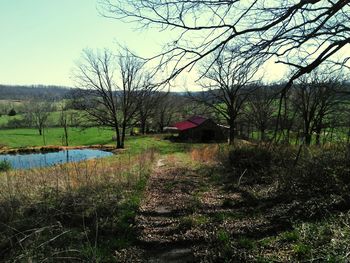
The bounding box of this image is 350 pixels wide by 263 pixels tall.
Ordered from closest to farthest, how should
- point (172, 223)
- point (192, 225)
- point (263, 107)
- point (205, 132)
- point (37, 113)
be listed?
point (192, 225) → point (172, 223) → point (263, 107) → point (205, 132) → point (37, 113)

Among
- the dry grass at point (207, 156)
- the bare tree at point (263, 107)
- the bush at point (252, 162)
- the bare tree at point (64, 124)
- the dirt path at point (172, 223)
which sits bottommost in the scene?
the bare tree at point (64, 124)

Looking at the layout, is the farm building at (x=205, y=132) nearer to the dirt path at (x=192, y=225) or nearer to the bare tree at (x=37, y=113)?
the dirt path at (x=192, y=225)

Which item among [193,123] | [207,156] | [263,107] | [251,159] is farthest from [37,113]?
[251,159]

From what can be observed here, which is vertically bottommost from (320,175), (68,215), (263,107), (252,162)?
(68,215)

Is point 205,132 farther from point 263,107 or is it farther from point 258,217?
point 258,217

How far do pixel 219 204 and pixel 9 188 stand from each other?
5.50 meters

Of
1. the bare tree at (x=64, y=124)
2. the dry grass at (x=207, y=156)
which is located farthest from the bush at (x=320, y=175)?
the bare tree at (x=64, y=124)

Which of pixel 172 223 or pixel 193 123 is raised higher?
pixel 172 223

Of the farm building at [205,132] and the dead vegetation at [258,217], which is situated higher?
the dead vegetation at [258,217]

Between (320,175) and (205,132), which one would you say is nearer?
(320,175)

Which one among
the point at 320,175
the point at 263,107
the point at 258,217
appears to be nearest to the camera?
the point at 258,217

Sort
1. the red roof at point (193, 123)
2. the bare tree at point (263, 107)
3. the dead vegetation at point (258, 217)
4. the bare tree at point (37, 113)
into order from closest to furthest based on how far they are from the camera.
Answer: the dead vegetation at point (258, 217)
the bare tree at point (263, 107)
the red roof at point (193, 123)
the bare tree at point (37, 113)

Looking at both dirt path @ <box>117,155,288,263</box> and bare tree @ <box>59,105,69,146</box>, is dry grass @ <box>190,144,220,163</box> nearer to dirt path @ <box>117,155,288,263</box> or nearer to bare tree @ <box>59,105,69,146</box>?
dirt path @ <box>117,155,288,263</box>

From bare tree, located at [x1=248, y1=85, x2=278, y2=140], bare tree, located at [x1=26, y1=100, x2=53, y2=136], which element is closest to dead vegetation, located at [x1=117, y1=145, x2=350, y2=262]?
bare tree, located at [x1=248, y1=85, x2=278, y2=140]
